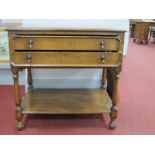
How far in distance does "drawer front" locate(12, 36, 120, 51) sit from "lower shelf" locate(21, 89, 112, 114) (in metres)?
0.56

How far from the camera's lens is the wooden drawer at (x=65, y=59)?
4.91 ft

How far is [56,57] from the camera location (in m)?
1.51

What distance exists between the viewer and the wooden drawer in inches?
58.9

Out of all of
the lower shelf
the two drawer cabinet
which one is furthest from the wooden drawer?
the lower shelf

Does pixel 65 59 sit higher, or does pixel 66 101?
pixel 65 59

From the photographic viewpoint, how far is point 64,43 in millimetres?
1485

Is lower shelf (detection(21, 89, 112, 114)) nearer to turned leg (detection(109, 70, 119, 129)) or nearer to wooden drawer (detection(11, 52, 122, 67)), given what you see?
turned leg (detection(109, 70, 119, 129))

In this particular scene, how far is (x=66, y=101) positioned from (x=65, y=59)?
552mm

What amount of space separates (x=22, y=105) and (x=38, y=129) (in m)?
0.25

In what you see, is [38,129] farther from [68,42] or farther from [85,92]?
[68,42]

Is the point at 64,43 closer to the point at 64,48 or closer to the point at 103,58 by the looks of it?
the point at 64,48

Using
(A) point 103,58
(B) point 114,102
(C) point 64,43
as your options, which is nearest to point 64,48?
(C) point 64,43

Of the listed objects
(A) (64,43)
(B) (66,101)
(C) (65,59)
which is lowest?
(B) (66,101)

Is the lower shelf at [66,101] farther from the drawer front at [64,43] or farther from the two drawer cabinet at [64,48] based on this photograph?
the drawer front at [64,43]
